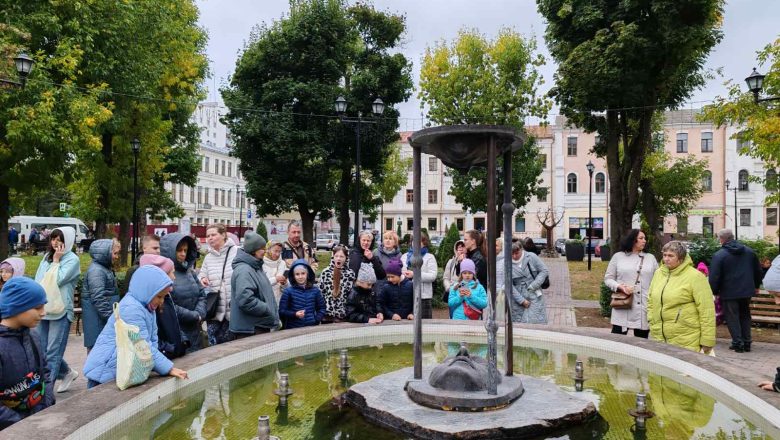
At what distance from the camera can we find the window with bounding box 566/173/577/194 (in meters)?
53.9

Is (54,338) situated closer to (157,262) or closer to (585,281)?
(157,262)

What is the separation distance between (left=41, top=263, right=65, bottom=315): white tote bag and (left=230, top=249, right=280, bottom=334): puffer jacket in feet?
6.13

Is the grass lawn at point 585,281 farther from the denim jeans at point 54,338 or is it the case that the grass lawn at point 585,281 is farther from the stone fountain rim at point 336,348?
the denim jeans at point 54,338

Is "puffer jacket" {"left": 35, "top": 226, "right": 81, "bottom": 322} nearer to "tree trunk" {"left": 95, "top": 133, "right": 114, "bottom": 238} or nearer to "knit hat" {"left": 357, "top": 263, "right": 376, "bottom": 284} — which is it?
"knit hat" {"left": 357, "top": 263, "right": 376, "bottom": 284}

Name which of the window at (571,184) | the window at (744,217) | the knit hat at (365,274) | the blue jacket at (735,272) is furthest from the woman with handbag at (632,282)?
the window at (744,217)

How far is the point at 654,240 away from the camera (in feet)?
77.9

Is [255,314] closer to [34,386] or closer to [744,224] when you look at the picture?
[34,386]

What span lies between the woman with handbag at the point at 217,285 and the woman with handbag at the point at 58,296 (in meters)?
1.44

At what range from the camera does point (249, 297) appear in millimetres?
6051

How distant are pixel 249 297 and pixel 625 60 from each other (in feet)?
43.2

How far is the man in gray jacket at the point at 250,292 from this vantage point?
6.05 meters

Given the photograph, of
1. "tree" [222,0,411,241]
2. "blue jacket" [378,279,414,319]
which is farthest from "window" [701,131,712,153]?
"blue jacket" [378,279,414,319]

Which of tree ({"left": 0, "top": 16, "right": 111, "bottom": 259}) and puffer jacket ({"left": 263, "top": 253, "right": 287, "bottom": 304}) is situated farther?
tree ({"left": 0, "top": 16, "right": 111, "bottom": 259})

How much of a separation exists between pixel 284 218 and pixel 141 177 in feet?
164
